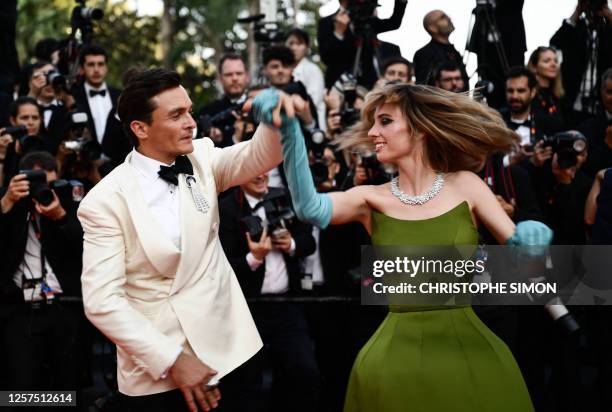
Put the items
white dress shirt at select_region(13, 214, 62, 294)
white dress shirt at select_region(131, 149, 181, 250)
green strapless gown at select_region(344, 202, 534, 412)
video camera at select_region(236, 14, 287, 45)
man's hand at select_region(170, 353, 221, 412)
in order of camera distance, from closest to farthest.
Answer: man's hand at select_region(170, 353, 221, 412) < white dress shirt at select_region(131, 149, 181, 250) < green strapless gown at select_region(344, 202, 534, 412) < white dress shirt at select_region(13, 214, 62, 294) < video camera at select_region(236, 14, 287, 45)

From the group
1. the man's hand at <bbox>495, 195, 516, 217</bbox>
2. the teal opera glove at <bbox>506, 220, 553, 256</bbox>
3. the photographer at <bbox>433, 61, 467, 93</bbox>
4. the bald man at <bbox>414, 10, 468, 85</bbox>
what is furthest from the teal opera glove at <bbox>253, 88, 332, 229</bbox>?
the bald man at <bbox>414, 10, 468, 85</bbox>

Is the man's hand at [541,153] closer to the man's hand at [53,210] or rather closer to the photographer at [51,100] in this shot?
the man's hand at [53,210]

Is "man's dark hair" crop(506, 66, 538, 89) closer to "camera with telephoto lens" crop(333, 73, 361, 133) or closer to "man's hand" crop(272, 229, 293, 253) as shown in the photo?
"camera with telephoto lens" crop(333, 73, 361, 133)

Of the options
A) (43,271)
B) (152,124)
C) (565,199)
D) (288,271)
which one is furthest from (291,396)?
(152,124)

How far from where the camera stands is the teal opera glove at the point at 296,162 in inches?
126

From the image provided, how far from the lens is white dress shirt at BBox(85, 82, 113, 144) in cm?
742

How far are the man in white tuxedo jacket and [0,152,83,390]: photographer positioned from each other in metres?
2.15

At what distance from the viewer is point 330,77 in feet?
26.4

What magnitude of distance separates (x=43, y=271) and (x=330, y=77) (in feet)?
10.7

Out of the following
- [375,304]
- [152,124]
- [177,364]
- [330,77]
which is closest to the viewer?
[177,364]

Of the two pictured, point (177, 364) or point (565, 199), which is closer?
point (177, 364)

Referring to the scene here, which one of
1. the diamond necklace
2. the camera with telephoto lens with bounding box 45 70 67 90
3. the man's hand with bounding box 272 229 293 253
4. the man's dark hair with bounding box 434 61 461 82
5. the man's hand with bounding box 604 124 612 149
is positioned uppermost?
the man's dark hair with bounding box 434 61 461 82

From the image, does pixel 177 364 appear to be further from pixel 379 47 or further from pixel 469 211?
pixel 379 47

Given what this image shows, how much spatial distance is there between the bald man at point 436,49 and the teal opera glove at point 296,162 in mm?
3481
